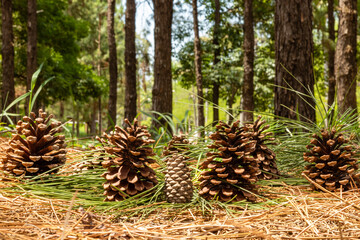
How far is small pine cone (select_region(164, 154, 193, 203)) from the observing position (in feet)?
3.79

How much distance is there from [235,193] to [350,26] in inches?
189

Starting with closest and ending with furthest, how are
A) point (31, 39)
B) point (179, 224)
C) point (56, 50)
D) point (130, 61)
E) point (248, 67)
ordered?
point (179, 224), point (248, 67), point (130, 61), point (31, 39), point (56, 50)

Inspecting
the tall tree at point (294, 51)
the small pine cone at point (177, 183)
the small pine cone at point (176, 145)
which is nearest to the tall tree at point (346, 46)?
the tall tree at point (294, 51)

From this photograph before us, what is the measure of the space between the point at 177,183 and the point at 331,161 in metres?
0.77

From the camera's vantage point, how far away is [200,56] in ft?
32.2

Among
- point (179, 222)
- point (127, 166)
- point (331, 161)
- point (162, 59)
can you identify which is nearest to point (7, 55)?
point (162, 59)

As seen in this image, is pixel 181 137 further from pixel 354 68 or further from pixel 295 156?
pixel 354 68

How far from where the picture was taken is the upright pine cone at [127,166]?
117 cm

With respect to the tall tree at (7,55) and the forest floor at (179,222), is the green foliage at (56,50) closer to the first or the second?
the tall tree at (7,55)

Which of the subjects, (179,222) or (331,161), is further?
(331,161)

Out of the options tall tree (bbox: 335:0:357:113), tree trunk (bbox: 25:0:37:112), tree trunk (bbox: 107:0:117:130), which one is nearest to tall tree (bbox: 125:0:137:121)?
tree trunk (bbox: 107:0:117:130)

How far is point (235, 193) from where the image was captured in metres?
1.23

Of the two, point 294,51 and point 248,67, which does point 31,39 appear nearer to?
point 248,67

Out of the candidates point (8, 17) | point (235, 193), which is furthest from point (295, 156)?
point (8, 17)
